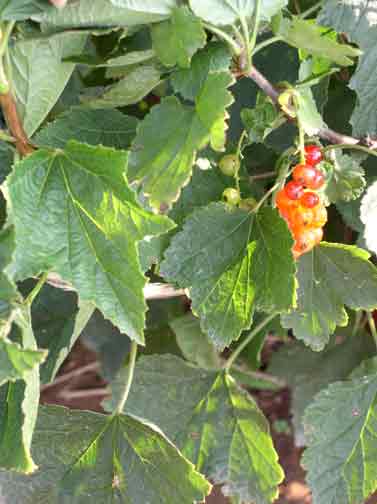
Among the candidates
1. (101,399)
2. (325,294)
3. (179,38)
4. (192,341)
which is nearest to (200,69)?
(179,38)

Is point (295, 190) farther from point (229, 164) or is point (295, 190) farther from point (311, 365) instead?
point (311, 365)

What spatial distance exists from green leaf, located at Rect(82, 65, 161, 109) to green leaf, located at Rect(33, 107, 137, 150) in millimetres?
23

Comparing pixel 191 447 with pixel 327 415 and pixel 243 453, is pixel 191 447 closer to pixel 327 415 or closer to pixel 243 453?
pixel 243 453

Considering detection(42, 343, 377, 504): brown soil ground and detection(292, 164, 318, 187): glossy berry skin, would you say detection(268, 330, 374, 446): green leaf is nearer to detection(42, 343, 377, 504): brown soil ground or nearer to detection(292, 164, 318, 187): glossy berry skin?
detection(42, 343, 377, 504): brown soil ground

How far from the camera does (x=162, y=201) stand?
589 mm

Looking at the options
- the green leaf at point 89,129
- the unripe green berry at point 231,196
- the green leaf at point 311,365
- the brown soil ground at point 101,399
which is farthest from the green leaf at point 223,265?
the brown soil ground at point 101,399

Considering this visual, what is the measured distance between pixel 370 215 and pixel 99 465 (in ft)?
1.34

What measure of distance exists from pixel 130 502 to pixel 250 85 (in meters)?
0.52

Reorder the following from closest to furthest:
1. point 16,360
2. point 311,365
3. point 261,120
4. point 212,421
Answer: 1. point 16,360
2. point 261,120
3. point 212,421
4. point 311,365

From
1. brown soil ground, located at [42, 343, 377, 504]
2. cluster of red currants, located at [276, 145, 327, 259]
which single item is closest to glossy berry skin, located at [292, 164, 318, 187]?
cluster of red currants, located at [276, 145, 327, 259]

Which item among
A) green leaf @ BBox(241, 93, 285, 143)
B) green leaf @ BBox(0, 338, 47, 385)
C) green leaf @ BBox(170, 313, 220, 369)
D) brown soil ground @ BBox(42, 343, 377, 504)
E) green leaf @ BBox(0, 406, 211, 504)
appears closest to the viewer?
green leaf @ BBox(0, 338, 47, 385)

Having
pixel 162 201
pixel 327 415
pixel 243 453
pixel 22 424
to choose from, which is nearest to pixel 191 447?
pixel 243 453

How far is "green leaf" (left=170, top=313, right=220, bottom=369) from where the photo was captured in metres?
1.08

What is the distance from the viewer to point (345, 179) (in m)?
0.69
